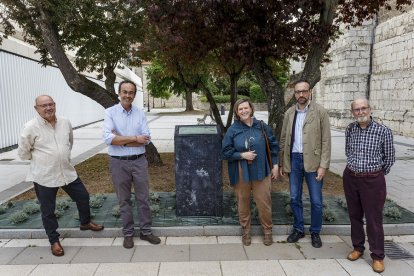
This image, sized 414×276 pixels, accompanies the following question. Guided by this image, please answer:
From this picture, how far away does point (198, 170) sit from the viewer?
4770 mm

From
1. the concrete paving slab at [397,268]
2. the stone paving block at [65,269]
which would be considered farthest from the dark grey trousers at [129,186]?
the concrete paving slab at [397,268]

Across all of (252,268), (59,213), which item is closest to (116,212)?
(59,213)

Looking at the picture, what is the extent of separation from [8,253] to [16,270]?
502mm

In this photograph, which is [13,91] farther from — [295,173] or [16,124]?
[295,173]

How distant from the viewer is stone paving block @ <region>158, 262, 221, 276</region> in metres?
3.66

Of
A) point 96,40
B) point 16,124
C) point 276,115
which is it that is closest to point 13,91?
point 16,124

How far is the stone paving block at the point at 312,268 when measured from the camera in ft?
11.9

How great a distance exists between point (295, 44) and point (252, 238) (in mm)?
3477

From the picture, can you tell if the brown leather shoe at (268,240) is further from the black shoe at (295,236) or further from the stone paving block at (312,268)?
Result: the stone paving block at (312,268)

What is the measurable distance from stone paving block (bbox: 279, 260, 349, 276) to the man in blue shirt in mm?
1797

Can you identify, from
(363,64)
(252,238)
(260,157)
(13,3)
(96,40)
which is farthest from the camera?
(363,64)

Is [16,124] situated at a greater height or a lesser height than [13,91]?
lesser

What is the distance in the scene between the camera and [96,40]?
8273mm

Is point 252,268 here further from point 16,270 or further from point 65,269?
point 16,270
